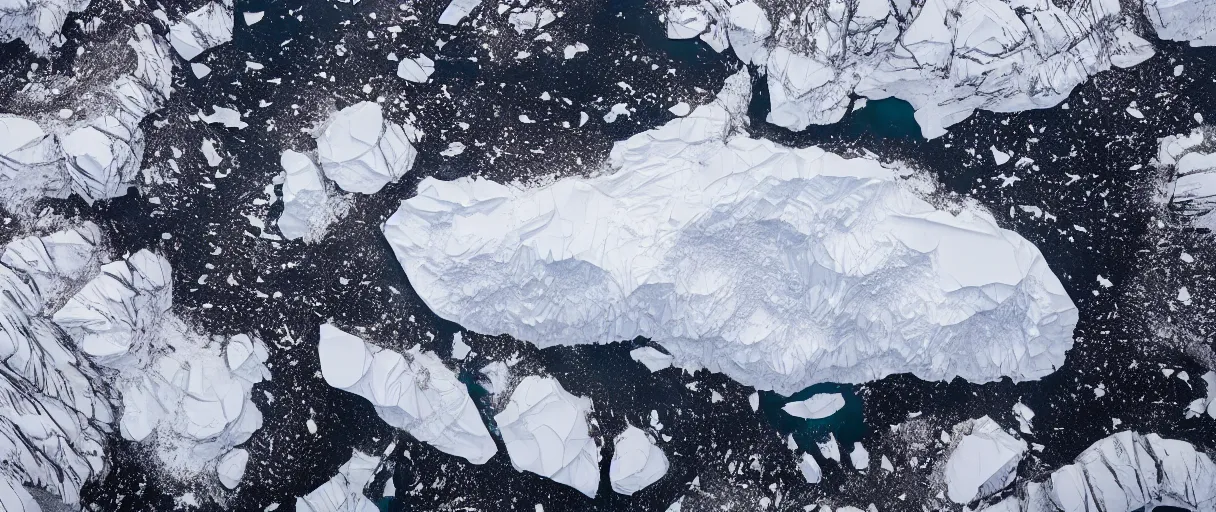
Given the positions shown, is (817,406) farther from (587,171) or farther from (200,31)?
(200,31)

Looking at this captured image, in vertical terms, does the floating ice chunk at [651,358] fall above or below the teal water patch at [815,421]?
above

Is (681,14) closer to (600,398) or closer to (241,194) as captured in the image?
(600,398)

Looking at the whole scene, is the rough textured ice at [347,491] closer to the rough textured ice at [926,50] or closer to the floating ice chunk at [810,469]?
the floating ice chunk at [810,469]

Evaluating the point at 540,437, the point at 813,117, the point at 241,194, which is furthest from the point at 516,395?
the point at 813,117

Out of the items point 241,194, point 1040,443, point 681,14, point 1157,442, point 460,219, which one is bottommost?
point 1157,442

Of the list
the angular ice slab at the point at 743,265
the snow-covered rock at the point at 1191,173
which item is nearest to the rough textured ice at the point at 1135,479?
the angular ice slab at the point at 743,265

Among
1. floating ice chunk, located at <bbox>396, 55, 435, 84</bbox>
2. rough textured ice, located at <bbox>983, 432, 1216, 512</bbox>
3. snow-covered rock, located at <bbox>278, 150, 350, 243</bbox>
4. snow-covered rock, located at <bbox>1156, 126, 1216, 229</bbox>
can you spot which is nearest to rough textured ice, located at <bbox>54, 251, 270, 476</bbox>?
snow-covered rock, located at <bbox>278, 150, 350, 243</bbox>

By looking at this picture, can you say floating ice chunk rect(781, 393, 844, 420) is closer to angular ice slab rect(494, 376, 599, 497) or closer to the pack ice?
angular ice slab rect(494, 376, 599, 497)
